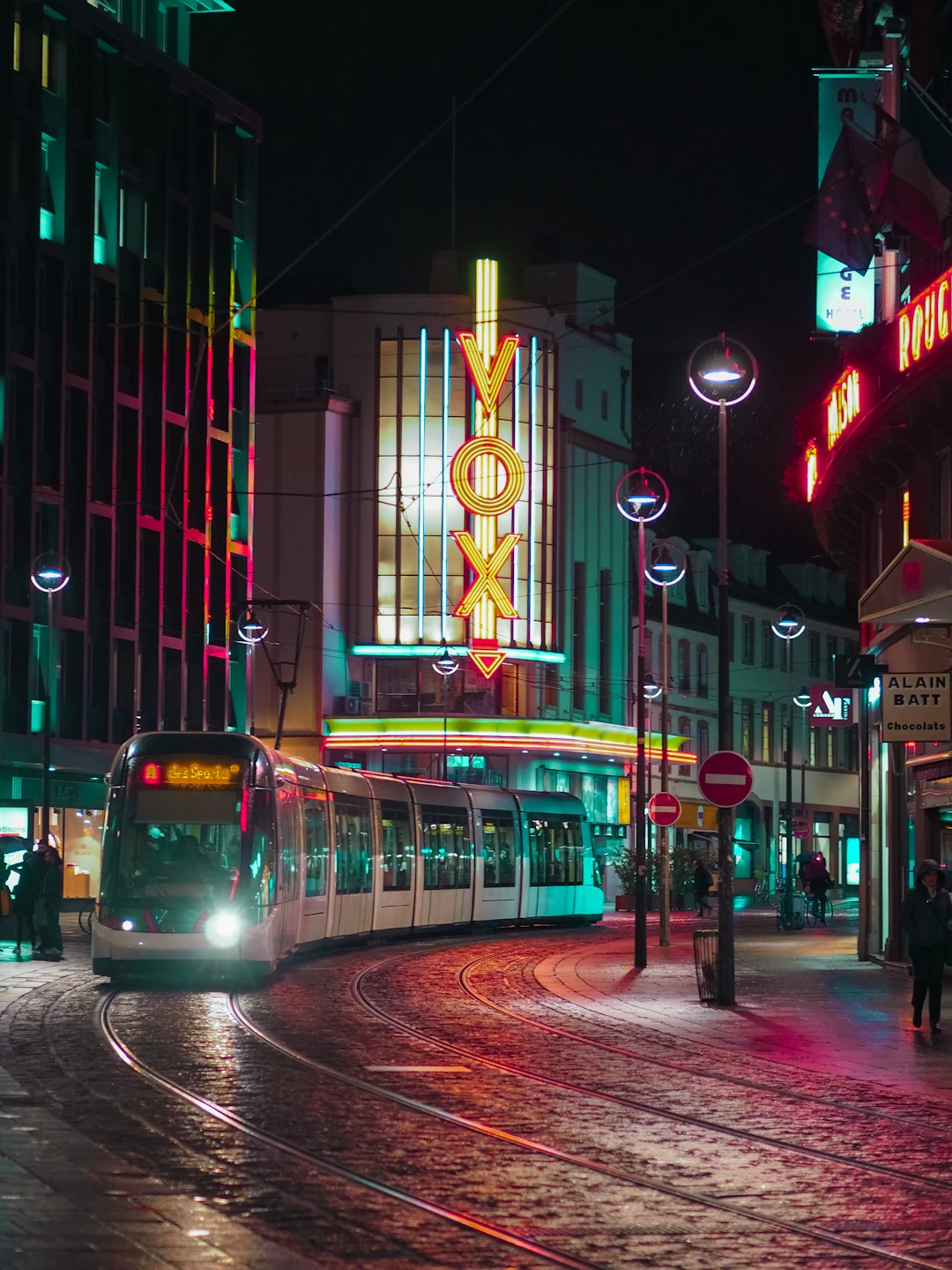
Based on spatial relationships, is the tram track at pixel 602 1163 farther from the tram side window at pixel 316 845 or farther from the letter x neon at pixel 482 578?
the letter x neon at pixel 482 578

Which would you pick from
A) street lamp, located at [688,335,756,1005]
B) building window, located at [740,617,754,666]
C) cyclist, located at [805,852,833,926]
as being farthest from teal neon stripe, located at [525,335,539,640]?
street lamp, located at [688,335,756,1005]

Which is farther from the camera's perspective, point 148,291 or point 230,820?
point 148,291

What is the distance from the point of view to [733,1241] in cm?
977

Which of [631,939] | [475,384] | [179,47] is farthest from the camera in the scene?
[475,384]

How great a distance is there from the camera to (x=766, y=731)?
92750 mm

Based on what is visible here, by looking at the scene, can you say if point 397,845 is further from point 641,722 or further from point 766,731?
point 766,731

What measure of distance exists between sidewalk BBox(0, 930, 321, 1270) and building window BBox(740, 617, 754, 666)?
79079 mm

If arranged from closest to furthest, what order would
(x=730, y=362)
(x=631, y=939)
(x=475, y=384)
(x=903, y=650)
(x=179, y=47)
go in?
(x=730, y=362)
(x=903, y=650)
(x=631, y=939)
(x=179, y=47)
(x=475, y=384)

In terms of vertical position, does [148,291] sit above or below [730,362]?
above

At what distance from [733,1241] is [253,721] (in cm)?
6575

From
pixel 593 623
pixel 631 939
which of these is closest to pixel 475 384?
pixel 593 623

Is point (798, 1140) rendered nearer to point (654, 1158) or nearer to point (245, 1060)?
point (654, 1158)

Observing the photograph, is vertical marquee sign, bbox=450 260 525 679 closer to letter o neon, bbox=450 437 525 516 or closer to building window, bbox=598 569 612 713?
letter o neon, bbox=450 437 525 516

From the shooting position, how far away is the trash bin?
2522 centimetres
